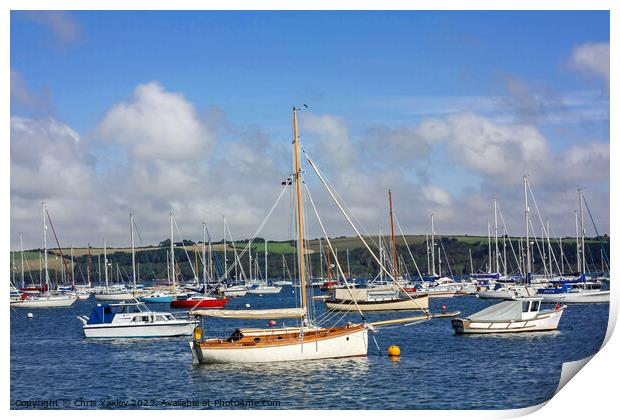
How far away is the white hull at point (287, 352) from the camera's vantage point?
112 ft

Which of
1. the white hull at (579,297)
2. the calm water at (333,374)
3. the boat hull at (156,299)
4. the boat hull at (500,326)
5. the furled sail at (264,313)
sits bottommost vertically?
the calm water at (333,374)

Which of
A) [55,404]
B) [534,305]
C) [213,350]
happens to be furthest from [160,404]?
[534,305]

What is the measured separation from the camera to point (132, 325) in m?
48.7

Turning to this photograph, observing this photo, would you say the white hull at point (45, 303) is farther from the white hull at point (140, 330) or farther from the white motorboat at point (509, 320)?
the white motorboat at point (509, 320)

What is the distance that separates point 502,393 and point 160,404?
1056 cm

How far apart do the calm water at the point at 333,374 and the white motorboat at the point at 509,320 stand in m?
0.60

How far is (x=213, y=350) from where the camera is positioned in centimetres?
3478

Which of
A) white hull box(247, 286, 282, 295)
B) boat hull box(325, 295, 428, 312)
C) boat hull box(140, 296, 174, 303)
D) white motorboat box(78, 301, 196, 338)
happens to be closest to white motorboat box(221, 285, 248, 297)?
white hull box(247, 286, 282, 295)

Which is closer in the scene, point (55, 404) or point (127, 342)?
point (55, 404)
